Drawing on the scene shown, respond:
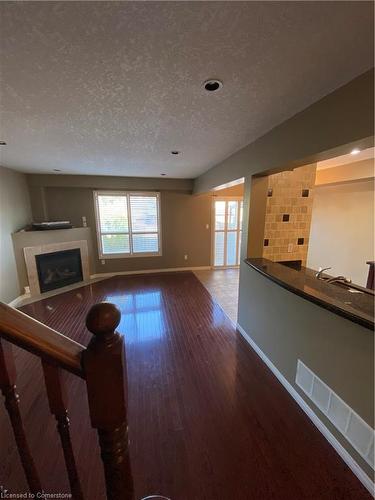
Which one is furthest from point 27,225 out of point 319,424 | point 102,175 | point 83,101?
point 319,424

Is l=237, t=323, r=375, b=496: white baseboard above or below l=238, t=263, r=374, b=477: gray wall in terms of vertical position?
below

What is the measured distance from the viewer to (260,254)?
2.44m

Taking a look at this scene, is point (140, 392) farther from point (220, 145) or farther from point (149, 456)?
point (220, 145)

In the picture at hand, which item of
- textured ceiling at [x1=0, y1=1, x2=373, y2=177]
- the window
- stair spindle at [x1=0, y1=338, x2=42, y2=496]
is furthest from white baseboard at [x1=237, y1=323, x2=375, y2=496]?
the window

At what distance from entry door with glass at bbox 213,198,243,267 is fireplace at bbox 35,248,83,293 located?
347 centimetres

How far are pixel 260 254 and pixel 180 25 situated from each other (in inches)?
83.1

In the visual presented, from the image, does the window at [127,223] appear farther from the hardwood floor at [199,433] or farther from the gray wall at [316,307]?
the gray wall at [316,307]

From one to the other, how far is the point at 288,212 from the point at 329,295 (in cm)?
130

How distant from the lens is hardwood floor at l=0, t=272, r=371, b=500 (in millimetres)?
1188

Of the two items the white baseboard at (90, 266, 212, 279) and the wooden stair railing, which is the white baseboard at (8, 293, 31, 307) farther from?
the wooden stair railing

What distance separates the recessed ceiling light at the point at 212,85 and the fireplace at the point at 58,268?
4182 millimetres

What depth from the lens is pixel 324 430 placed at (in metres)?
1.46

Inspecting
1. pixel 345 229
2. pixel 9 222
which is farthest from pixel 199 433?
pixel 345 229

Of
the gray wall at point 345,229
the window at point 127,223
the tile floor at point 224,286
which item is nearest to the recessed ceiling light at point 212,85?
the tile floor at point 224,286
